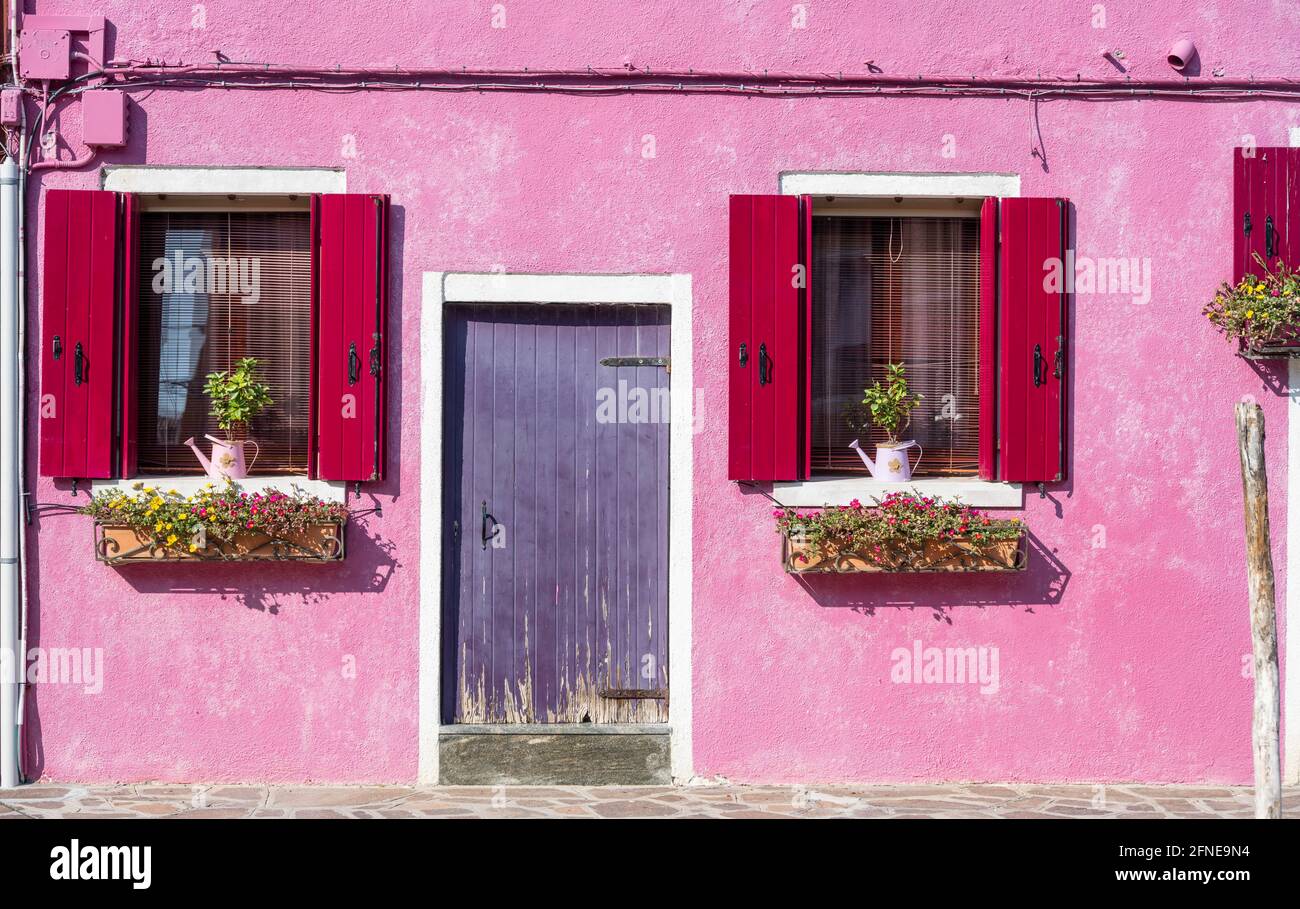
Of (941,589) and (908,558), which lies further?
(941,589)

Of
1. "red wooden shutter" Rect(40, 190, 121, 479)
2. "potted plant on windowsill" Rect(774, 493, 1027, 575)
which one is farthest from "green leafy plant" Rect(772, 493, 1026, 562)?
"red wooden shutter" Rect(40, 190, 121, 479)

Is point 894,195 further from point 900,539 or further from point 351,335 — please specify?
point 351,335

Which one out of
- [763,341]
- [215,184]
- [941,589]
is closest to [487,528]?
[763,341]

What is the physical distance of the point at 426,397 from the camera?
6.55 metres

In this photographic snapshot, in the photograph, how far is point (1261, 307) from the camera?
6.41m

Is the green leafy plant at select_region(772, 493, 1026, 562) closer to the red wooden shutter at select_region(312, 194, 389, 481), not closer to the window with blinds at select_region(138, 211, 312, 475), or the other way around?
the red wooden shutter at select_region(312, 194, 389, 481)

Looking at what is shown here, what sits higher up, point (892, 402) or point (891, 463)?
point (892, 402)

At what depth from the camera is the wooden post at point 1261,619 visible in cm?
486

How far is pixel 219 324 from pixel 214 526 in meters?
1.05

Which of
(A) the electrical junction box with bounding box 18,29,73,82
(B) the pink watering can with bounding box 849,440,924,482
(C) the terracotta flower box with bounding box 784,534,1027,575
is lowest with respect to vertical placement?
(C) the terracotta flower box with bounding box 784,534,1027,575

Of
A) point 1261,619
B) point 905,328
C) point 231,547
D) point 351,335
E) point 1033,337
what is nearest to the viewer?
point 1261,619

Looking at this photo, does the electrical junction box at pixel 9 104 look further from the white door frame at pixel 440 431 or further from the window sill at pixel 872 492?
the window sill at pixel 872 492

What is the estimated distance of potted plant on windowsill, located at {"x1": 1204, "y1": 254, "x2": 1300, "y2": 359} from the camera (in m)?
6.37

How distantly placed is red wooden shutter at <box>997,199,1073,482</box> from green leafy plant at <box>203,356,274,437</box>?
3538mm
